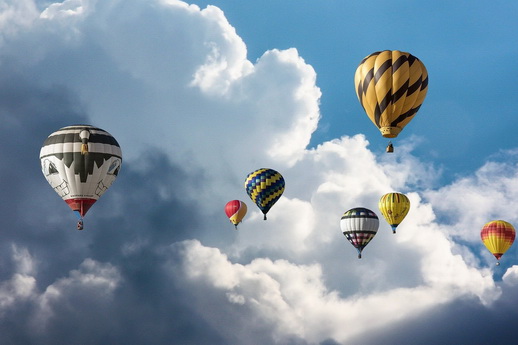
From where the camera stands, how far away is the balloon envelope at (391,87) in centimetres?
6284

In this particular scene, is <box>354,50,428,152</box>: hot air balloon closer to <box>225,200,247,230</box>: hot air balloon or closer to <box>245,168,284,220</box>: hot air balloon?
<box>245,168,284,220</box>: hot air balloon

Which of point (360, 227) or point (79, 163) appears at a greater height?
point (360, 227)

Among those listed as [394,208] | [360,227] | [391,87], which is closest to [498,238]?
[394,208]

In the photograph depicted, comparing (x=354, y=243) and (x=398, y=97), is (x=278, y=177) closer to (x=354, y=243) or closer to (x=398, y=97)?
(x=354, y=243)

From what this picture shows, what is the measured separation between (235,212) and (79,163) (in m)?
25.8

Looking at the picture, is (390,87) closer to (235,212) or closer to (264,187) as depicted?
(264,187)

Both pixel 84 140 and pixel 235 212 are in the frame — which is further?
pixel 235 212

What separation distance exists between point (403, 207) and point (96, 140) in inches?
1135

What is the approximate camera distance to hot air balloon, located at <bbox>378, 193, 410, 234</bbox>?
3282 inches

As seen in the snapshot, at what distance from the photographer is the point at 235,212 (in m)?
89.2

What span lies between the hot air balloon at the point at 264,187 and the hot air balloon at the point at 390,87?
67.1 feet

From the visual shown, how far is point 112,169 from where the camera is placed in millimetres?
67250

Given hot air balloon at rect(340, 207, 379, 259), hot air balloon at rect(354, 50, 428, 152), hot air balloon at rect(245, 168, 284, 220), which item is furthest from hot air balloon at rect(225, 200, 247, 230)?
hot air balloon at rect(354, 50, 428, 152)

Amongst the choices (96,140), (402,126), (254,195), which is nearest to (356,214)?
(254,195)
